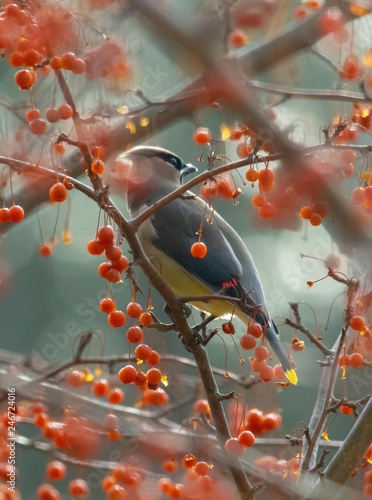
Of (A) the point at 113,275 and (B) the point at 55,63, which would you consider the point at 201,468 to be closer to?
(A) the point at 113,275

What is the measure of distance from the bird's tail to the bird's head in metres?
1.11

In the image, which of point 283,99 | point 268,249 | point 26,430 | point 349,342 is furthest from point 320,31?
point 268,249

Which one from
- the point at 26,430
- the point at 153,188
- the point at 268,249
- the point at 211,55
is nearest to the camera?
the point at 211,55

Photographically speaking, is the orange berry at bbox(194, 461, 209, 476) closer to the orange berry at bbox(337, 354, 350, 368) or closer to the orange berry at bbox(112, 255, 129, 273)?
the orange berry at bbox(337, 354, 350, 368)

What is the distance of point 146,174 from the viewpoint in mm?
4430

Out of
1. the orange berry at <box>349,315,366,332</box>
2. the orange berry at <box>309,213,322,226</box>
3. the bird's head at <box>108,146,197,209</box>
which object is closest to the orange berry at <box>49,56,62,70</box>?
the orange berry at <box>309,213,322,226</box>

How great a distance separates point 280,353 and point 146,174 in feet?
4.78

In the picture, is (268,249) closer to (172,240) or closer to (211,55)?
(172,240)

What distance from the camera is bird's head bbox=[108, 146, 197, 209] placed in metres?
4.26

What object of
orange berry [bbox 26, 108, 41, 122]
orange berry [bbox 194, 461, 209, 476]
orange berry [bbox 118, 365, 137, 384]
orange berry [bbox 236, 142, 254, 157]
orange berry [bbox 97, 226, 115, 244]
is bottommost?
orange berry [bbox 194, 461, 209, 476]

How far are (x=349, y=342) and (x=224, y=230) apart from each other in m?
1.32

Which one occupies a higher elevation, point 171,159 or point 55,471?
point 171,159

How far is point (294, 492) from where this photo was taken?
2107 mm

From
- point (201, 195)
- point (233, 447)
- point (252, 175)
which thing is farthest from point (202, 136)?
point (233, 447)
